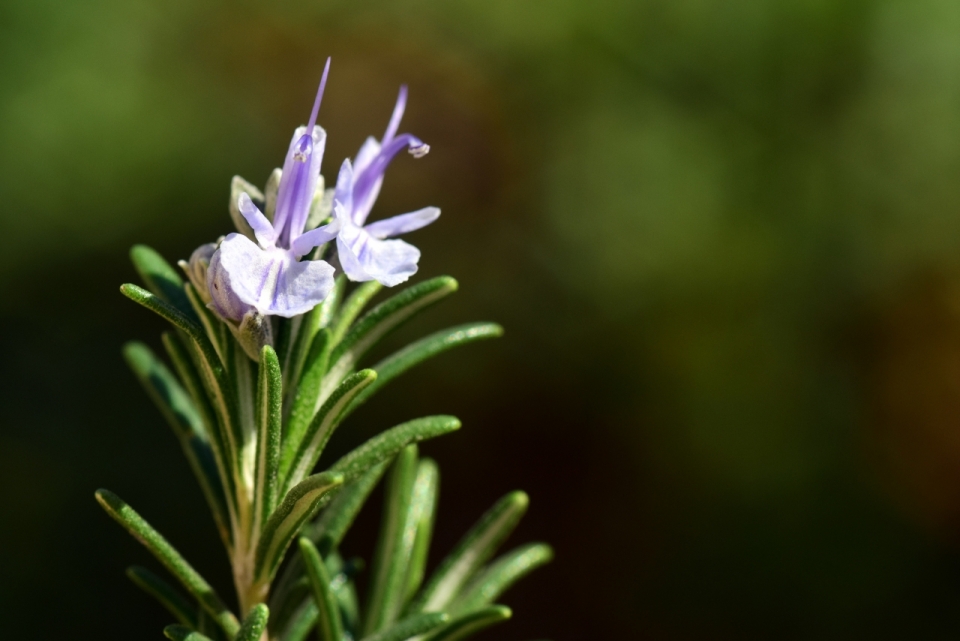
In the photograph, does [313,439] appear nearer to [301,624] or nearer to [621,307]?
[301,624]

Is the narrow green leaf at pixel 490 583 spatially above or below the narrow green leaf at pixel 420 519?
below

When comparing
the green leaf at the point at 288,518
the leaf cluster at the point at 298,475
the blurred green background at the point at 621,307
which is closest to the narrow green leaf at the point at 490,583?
the leaf cluster at the point at 298,475

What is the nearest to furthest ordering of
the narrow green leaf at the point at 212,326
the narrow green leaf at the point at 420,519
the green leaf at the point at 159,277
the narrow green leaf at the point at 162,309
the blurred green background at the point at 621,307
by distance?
the narrow green leaf at the point at 162,309, the narrow green leaf at the point at 212,326, the green leaf at the point at 159,277, the narrow green leaf at the point at 420,519, the blurred green background at the point at 621,307

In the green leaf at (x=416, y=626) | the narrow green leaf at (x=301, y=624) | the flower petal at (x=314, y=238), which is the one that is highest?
the flower petal at (x=314, y=238)

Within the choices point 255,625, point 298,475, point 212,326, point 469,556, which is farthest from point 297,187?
point 469,556

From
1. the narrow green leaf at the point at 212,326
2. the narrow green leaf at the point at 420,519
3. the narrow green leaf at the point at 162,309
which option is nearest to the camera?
the narrow green leaf at the point at 162,309

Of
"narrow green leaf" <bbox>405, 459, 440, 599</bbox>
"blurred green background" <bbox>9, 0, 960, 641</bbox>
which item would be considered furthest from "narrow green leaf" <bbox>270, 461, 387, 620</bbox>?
"blurred green background" <bbox>9, 0, 960, 641</bbox>

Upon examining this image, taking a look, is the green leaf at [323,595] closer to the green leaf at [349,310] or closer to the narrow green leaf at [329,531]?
the narrow green leaf at [329,531]

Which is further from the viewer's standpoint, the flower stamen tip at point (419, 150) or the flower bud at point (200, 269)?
the flower stamen tip at point (419, 150)
